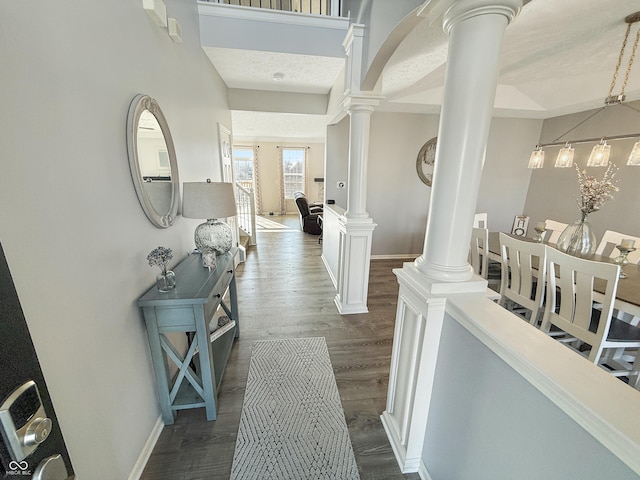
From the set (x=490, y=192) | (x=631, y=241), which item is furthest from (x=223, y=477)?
(x=490, y=192)

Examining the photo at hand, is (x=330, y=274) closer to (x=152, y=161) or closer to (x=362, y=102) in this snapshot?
(x=362, y=102)

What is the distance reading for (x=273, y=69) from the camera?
2.97 m

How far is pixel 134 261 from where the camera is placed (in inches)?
52.9

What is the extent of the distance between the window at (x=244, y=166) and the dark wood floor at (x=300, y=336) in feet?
16.1

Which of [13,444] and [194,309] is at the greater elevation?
[13,444]

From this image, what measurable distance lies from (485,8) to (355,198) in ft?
5.96

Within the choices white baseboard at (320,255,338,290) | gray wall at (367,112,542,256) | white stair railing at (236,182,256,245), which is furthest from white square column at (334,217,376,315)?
white stair railing at (236,182,256,245)

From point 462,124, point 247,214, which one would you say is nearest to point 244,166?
point 247,214

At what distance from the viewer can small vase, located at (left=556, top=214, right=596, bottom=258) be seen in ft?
7.63

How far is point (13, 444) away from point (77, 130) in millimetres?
1014

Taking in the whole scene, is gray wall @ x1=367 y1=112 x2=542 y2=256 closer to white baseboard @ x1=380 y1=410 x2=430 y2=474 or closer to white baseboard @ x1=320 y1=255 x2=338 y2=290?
white baseboard @ x1=320 y1=255 x2=338 y2=290

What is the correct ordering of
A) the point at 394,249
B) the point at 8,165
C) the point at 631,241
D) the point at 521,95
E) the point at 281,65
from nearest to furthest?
the point at 8,165 → the point at 631,241 → the point at 281,65 → the point at 521,95 → the point at 394,249

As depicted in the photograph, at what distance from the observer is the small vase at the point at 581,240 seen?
233cm

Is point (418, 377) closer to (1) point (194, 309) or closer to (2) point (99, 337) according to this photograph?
(1) point (194, 309)
